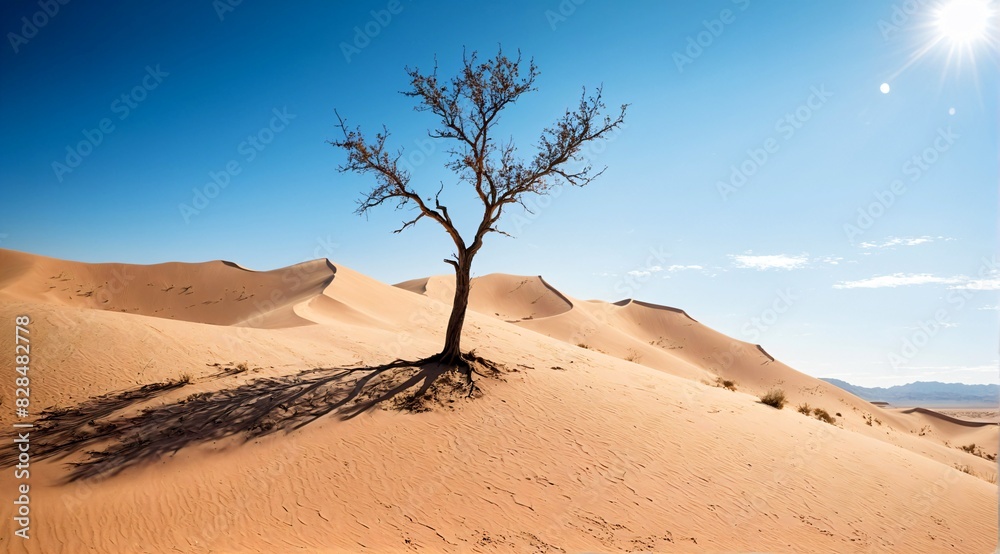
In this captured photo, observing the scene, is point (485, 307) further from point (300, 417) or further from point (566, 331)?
point (300, 417)

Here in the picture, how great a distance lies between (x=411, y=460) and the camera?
321 inches

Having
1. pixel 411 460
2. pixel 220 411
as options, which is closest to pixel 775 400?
pixel 411 460

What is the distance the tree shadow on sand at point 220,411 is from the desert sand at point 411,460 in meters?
0.05

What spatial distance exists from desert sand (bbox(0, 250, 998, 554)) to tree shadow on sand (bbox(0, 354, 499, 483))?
0.05 metres

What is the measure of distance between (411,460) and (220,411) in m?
4.34

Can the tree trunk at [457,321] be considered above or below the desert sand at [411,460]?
above

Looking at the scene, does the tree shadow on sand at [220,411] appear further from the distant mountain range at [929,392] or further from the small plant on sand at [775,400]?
the distant mountain range at [929,392]

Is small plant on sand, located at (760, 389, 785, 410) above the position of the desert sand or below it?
above

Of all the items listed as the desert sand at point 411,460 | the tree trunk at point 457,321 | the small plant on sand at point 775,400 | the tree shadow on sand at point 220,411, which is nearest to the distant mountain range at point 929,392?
the small plant on sand at point 775,400

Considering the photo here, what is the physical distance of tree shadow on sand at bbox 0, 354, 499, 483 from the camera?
805 cm

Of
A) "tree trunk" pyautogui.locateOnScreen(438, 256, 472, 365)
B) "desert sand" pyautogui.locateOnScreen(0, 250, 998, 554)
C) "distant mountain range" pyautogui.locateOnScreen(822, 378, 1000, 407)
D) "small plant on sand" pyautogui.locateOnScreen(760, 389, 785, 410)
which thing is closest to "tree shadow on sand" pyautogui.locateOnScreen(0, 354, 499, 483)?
"desert sand" pyautogui.locateOnScreen(0, 250, 998, 554)

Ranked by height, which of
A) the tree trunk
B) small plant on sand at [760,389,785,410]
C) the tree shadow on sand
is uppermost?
the tree trunk

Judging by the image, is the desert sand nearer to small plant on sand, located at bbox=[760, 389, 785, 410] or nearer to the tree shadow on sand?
the tree shadow on sand

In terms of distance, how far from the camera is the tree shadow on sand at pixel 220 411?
8.05 metres
